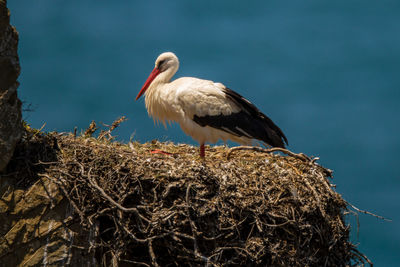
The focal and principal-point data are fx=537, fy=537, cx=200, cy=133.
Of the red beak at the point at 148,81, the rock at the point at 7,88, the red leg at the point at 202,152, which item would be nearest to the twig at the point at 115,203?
the rock at the point at 7,88

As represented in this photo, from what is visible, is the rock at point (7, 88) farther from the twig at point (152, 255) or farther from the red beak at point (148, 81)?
the red beak at point (148, 81)

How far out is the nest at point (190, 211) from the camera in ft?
14.6

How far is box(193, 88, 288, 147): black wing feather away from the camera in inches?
254

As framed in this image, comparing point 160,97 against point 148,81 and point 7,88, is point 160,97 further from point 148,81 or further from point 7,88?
point 7,88

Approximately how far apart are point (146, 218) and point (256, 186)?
1.10 m

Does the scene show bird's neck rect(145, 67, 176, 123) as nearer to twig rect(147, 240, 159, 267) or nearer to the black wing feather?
the black wing feather

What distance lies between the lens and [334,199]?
531cm

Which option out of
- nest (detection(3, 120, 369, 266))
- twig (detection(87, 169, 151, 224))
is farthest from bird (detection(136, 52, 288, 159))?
twig (detection(87, 169, 151, 224))

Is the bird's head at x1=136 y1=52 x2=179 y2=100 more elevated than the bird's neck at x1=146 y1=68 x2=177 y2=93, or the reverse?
the bird's head at x1=136 y1=52 x2=179 y2=100

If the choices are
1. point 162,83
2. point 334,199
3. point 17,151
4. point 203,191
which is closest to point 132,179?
point 203,191

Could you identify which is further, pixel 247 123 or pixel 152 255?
pixel 247 123

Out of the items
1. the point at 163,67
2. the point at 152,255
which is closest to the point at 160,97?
the point at 163,67

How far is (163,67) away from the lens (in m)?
7.23

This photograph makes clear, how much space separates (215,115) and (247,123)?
405mm
